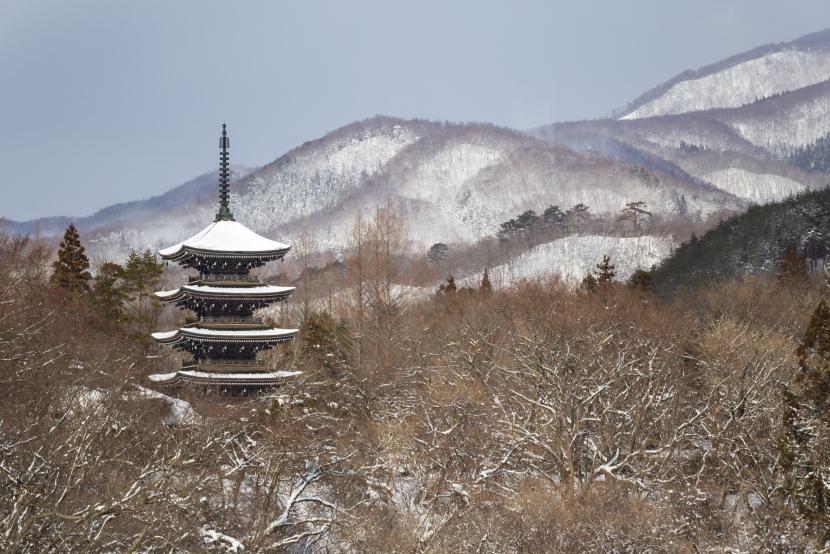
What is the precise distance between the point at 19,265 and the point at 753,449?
40.7 meters

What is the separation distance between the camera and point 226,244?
36.4 meters

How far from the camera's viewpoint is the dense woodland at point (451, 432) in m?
22.3

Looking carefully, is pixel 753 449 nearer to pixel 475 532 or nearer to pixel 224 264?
pixel 475 532

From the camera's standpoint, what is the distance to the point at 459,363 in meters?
42.6

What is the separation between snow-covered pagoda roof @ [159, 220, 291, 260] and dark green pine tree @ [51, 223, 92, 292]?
559 inches

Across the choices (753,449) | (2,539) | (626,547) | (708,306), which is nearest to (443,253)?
(708,306)

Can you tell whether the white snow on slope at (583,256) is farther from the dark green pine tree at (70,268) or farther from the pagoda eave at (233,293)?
the pagoda eave at (233,293)

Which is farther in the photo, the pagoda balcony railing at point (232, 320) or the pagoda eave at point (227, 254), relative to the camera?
the pagoda balcony railing at point (232, 320)

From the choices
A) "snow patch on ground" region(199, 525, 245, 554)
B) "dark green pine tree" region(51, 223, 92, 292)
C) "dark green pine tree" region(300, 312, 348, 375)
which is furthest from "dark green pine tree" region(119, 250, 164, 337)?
"snow patch on ground" region(199, 525, 245, 554)

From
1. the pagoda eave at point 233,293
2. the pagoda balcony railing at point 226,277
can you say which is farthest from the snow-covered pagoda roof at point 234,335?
the pagoda balcony railing at point 226,277

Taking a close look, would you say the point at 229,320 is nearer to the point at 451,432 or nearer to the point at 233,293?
the point at 233,293

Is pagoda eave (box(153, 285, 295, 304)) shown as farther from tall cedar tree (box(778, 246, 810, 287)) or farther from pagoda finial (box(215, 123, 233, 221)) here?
tall cedar tree (box(778, 246, 810, 287))

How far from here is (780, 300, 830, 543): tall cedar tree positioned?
22.0 metres

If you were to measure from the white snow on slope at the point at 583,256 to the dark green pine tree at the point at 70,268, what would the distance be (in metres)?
64.4
